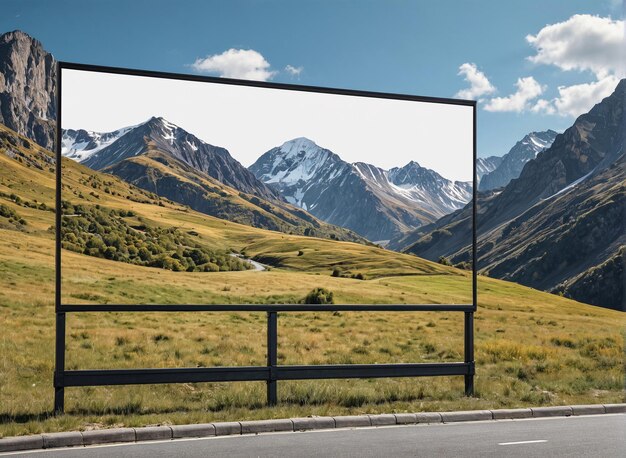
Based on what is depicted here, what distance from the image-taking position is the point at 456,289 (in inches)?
658

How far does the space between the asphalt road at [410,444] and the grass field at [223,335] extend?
104 centimetres

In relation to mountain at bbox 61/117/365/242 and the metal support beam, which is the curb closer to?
the metal support beam

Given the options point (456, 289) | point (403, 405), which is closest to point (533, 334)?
point (456, 289)

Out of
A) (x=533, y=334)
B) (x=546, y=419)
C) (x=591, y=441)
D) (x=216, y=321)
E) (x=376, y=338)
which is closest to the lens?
(x=591, y=441)

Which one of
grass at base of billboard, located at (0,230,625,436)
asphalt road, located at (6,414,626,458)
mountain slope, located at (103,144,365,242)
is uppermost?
mountain slope, located at (103,144,365,242)

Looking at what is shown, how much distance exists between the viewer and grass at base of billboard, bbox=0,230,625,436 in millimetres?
13516

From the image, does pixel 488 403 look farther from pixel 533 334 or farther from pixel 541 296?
pixel 533 334

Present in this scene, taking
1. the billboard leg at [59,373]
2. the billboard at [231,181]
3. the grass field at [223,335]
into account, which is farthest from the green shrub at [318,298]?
the billboard leg at [59,373]

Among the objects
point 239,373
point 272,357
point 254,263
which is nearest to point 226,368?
point 239,373

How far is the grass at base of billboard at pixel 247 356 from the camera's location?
13.5m

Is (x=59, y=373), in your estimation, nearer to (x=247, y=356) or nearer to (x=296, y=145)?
(x=296, y=145)

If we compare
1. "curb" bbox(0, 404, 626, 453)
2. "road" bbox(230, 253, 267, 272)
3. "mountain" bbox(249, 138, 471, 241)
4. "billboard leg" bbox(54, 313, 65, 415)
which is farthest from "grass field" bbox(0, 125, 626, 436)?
"mountain" bbox(249, 138, 471, 241)

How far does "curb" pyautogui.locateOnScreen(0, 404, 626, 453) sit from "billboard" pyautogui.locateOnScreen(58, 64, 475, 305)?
295 centimetres

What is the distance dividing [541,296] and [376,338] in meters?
5.08
